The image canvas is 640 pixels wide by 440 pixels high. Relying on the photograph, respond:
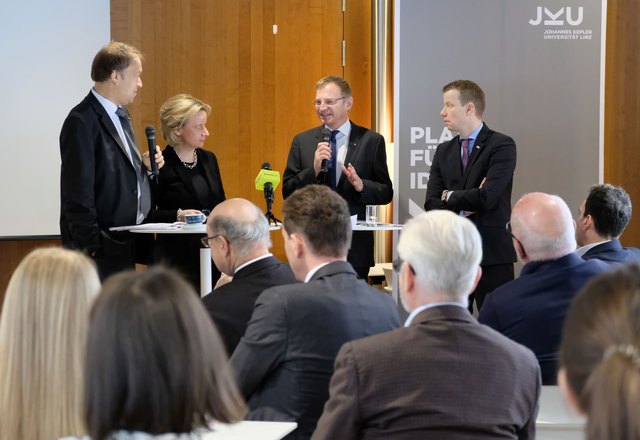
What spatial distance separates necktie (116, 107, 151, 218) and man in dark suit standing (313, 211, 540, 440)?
8.96ft

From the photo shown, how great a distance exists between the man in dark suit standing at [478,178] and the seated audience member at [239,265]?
209 cm

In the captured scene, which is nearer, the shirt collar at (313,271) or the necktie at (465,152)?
the shirt collar at (313,271)

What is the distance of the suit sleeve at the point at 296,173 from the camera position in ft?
17.5

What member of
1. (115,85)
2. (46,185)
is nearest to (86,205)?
(115,85)

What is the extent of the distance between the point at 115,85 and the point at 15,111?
1901mm

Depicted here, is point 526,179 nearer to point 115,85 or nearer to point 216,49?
point 216,49

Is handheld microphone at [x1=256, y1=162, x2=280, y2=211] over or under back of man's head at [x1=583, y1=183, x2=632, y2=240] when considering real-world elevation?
over

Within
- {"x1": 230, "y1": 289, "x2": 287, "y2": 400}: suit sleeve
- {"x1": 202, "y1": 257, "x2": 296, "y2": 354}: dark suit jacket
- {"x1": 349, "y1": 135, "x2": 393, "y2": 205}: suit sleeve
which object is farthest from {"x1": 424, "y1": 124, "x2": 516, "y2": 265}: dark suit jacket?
{"x1": 230, "y1": 289, "x2": 287, "y2": 400}: suit sleeve

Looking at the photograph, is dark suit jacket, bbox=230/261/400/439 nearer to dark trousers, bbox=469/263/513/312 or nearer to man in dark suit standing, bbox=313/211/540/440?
man in dark suit standing, bbox=313/211/540/440

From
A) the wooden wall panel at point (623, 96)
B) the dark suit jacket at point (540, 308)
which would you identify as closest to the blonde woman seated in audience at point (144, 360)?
the dark suit jacket at point (540, 308)

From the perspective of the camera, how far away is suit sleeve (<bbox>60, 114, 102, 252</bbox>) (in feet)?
14.0

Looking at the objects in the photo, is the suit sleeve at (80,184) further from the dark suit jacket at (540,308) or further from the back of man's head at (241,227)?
the dark suit jacket at (540,308)

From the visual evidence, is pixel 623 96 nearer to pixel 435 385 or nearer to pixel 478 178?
pixel 478 178

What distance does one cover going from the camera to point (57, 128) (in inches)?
243
